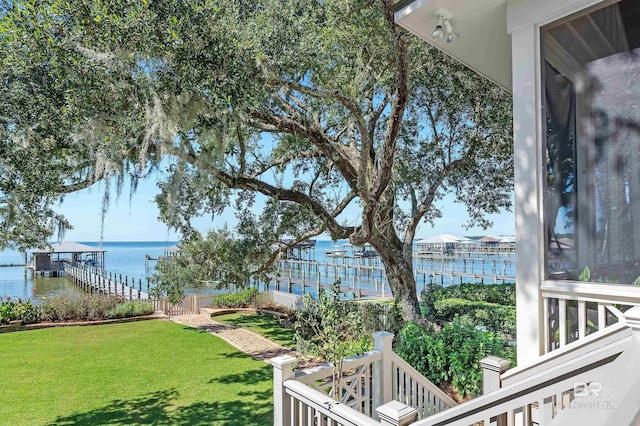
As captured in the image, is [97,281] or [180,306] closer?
[180,306]

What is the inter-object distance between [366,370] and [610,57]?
10.1ft

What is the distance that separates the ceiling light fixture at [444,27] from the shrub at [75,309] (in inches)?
507

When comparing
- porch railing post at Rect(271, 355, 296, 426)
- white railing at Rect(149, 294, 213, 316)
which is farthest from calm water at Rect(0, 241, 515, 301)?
porch railing post at Rect(271, 355, 296, 426)

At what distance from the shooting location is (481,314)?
8.92m

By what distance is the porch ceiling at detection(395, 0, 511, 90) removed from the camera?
273 cm

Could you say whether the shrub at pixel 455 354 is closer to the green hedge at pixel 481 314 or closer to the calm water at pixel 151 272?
the calm water at pixel 151 272

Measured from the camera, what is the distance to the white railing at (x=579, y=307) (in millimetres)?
2045

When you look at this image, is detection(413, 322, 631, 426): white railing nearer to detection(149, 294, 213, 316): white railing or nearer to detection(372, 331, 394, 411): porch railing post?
detection(372, 331, 394, 411): porch railing post

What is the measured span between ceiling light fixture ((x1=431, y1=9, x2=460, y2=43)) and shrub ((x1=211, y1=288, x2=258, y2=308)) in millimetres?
12720

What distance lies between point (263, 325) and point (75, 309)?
5.99 metres

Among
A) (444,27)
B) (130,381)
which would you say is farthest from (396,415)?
(130,381)

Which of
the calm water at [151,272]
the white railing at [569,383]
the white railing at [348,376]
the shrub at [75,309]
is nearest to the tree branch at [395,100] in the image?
the calm water at [151,272]

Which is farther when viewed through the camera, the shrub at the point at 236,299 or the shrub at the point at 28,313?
the shrub at the point at 236,299

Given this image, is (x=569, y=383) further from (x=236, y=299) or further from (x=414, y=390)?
(x=236, y=299)
